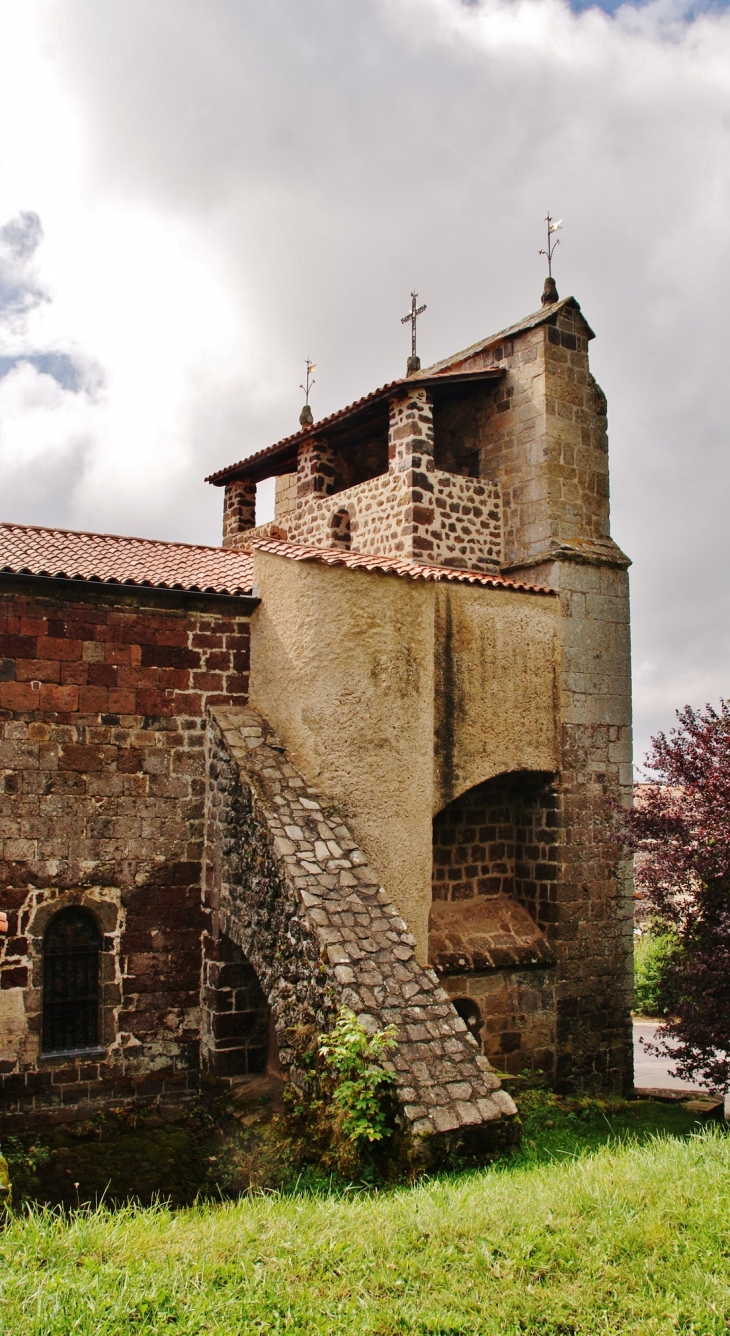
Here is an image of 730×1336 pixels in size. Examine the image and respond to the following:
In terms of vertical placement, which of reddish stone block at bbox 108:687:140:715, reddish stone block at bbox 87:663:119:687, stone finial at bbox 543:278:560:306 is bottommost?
reddish stone block at bbox 108:687:140:715

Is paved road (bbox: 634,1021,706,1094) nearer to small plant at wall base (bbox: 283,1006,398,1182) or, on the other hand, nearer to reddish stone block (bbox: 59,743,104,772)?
small plant at wall base (bbox: 283,1006,398,1182)

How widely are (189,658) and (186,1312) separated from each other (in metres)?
6.22

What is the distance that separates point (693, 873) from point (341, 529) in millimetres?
6306

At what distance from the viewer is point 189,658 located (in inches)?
383

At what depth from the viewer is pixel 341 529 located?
13.1 m

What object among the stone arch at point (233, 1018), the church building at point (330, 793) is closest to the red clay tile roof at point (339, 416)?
the church building at point (330, 793)

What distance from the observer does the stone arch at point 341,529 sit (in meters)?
13.0

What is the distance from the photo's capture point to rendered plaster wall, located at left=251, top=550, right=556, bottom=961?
29.9 ft

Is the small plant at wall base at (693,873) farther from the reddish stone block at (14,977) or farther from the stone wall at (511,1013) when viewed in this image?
the reddish stone block at (14,977)

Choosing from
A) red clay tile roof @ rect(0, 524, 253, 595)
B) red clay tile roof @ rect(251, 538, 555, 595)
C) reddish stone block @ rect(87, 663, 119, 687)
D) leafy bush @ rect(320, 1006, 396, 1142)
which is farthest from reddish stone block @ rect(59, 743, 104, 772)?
leafy bush @ rect(320, 1006, 396, 1142)

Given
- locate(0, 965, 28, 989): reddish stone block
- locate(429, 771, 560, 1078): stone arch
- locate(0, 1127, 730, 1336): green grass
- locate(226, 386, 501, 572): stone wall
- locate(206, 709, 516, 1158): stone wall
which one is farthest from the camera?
locate(226, 386, 501, 572): stone wall

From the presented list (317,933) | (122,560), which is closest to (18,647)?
(122,560)

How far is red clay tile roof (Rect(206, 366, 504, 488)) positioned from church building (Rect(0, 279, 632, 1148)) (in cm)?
7

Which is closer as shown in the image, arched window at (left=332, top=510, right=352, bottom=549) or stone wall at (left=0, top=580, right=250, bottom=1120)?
stone wall at (left=0, top=580, right=250, bottom=1120)
